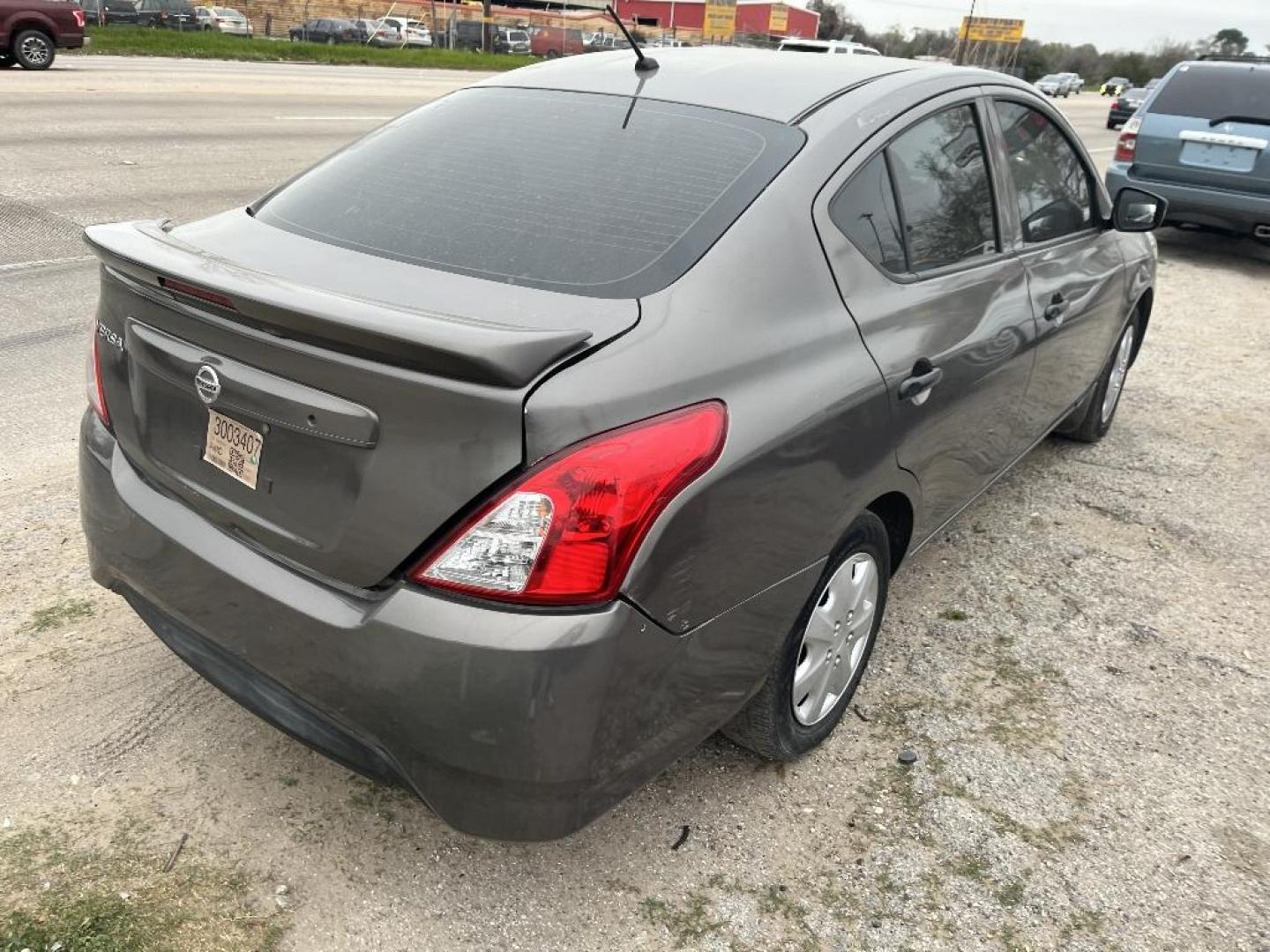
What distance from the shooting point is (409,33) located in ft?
143

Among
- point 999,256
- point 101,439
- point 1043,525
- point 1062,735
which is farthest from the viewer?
point 1043,525

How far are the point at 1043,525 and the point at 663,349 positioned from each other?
2.86m

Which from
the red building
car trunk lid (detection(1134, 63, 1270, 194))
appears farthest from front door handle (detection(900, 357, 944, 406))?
the red building

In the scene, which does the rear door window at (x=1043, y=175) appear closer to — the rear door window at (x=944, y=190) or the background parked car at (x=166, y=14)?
the rear door window at (x=944, y=190)

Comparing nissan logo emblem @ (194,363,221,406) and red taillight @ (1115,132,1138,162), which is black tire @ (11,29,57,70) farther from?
nissan logo emblem @ (194,363,221,406)

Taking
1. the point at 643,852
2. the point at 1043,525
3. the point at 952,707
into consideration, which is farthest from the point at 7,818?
the point at 1043,525

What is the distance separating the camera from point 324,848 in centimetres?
235

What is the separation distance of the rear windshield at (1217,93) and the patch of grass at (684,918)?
9666mm

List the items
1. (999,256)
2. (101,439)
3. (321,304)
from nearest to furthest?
(321,304), (101,439), (999,256)

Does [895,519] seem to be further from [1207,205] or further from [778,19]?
[778,19]

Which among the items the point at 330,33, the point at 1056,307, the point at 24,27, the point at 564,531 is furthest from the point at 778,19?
the point at 564,531

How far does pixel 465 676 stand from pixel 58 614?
190 cm

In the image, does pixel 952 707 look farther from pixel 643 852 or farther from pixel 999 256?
pixel 999 256

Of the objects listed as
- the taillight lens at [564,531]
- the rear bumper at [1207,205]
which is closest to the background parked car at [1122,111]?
the rear bumper at [1207,205]
